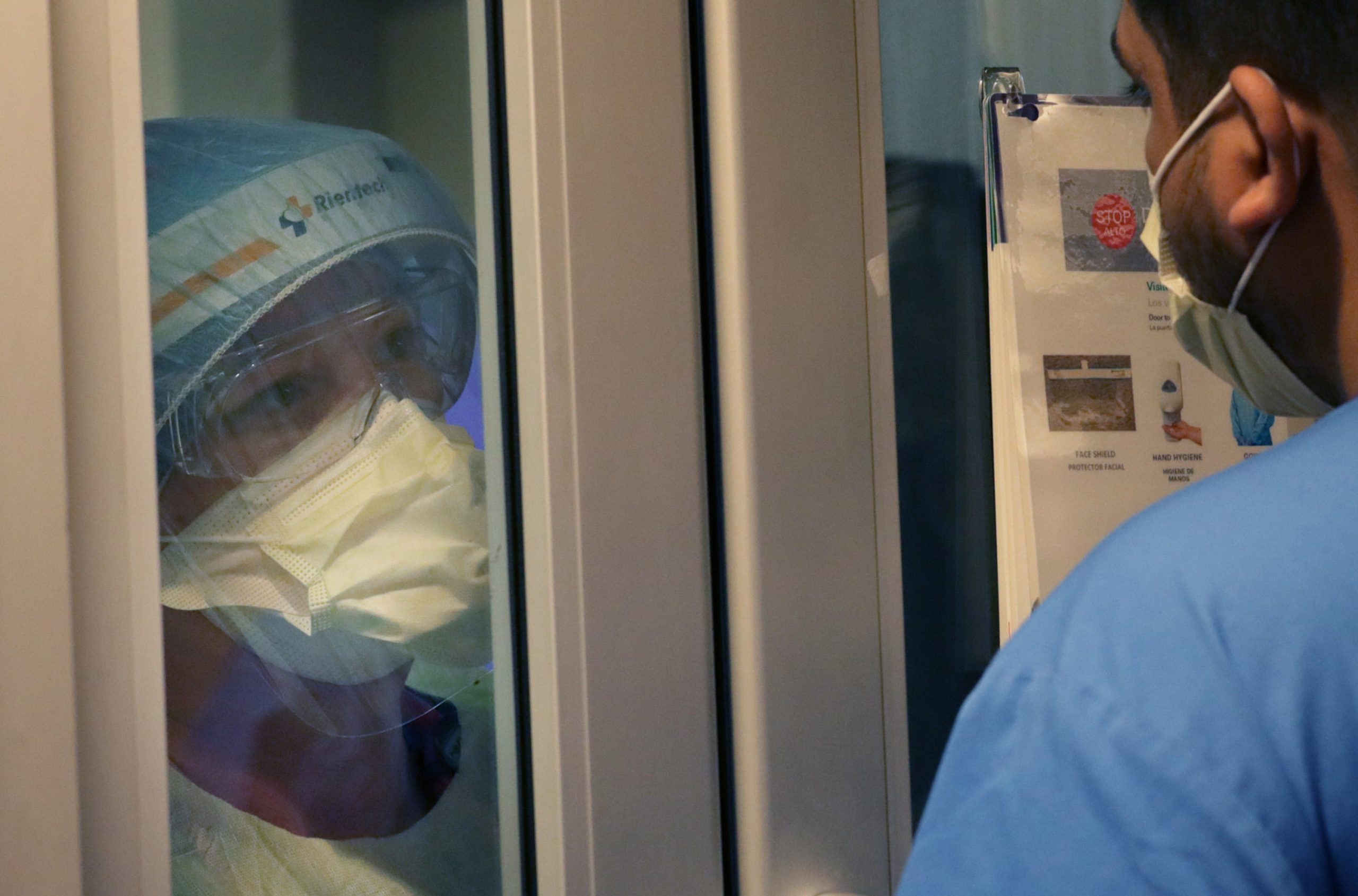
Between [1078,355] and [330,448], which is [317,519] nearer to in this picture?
[330,448]

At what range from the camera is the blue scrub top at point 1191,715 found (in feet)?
1.26

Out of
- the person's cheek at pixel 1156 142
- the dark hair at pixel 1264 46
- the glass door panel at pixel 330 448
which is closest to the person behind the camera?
the dark hair at pixel 1264 46

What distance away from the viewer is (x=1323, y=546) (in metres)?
0.40

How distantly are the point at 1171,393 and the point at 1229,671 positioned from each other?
3.00 feet

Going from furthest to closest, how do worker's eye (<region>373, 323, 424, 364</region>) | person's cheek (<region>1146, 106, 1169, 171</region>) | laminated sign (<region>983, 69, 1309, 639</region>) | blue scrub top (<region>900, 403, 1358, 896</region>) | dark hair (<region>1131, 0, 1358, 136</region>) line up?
laminated sign (<region>983, 69, 1309, 639</region>), worker's eye (<region>373, 323, 424, 364</region>), person's cheek (<region>1146, 106, 1169, 171</region>), dark hair (<region>1131, 0, 1358, 136</region>), blue scrub top (<region>900, 403, 1358, 896</region>)

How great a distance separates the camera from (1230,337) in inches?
25.4

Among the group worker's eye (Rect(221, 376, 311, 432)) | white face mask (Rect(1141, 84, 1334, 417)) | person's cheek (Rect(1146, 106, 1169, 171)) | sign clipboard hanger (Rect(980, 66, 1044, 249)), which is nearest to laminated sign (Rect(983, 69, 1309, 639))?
sign clipboard hanger (Rect(980, 66, 1044, 249))

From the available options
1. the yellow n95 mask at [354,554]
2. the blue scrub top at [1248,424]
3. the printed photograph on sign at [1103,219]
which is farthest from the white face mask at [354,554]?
the blue scrub top at [1248,424]

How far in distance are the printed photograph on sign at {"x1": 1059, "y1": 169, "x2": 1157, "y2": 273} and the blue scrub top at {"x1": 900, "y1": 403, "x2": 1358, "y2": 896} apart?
32.2 inches

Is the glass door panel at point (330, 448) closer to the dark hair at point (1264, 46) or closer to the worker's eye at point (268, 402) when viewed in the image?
the worker's eye at point (268, 402)

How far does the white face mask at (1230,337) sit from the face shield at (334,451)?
1.57 ft

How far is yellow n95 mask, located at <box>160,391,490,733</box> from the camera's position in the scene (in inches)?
29.3

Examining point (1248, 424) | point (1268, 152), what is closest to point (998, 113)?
point (1248, 424)

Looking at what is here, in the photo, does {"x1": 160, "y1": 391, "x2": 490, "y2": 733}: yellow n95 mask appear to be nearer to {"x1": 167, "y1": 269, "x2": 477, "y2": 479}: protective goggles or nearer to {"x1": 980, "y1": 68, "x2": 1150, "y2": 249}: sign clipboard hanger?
{"x1": 167, "y1": 269, "x2": 477, "y2": 479}: protective goggles
